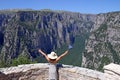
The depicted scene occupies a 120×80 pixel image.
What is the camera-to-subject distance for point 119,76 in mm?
11055

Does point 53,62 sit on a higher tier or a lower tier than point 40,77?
higher

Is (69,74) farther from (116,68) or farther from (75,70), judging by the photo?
(116,68)

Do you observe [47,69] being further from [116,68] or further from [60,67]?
[116,68]

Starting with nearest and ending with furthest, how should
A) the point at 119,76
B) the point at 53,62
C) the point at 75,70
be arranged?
the point at 119,76 < the point at 53,62 < the point at 75,70

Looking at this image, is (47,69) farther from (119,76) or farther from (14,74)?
(119,76)

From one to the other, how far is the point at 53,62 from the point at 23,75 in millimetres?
2222

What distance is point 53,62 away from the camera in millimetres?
13039

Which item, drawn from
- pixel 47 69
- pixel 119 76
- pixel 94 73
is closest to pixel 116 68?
pixel 119 76

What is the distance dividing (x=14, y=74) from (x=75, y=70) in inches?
125

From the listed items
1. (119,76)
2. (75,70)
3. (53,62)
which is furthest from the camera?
(75,70)

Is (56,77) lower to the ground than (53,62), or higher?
lower

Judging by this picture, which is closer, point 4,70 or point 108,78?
point 108,78

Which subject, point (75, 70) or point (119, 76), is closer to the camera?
point (119, 76)

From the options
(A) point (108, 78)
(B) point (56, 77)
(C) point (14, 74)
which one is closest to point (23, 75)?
(C) point (14, 74)
